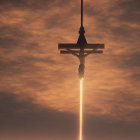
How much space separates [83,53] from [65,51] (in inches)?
19.7

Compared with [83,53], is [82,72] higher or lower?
lower

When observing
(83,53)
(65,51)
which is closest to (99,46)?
(83,53)

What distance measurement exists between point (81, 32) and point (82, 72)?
91cm

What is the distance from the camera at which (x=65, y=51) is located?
290 inches

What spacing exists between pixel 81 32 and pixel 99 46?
510mm

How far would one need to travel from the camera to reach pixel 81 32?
7.02 meters

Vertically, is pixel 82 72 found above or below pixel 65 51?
below

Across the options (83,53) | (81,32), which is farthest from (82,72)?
(81,32)

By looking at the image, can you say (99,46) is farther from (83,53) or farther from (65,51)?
(65,51)

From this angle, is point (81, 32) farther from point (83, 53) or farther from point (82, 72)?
point (82, 72)

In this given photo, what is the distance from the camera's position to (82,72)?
6.88 m

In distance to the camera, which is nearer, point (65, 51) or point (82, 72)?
point (82, 72)

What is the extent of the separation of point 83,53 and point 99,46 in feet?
1.28
